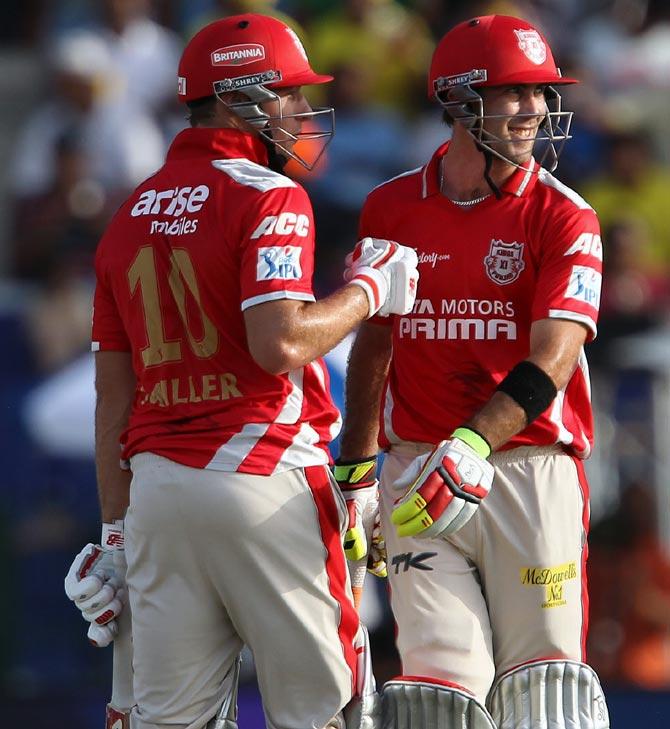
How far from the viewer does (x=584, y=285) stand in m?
4.27

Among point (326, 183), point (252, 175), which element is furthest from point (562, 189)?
point (326, 183)

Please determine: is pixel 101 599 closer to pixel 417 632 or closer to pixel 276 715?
pixel 276 715

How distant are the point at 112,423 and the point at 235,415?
563mm

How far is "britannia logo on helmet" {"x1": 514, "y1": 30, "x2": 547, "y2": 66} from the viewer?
4422 millimetres

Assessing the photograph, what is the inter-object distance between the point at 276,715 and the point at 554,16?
26.5ft

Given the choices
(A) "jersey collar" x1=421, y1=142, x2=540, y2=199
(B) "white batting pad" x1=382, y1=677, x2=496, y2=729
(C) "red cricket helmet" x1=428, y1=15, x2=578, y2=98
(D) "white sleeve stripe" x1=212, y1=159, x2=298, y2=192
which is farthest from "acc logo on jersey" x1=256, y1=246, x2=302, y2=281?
(B) "white batting pad" x1=382, y1=677, x2=496, y2=729

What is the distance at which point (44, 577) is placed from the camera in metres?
7.99

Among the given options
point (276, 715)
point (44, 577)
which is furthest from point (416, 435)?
point (44, 577)

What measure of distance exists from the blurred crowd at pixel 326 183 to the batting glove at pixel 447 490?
3.22 m

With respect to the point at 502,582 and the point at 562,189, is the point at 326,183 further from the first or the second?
the point at 502,582

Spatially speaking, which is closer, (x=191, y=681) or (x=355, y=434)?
(x=191, y=681)

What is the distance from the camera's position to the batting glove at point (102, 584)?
14.1 feet

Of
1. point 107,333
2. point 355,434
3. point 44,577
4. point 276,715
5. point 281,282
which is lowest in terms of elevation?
point 44,577

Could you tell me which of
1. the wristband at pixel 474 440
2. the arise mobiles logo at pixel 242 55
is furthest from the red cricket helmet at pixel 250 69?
the wristband at pixel 474 440
